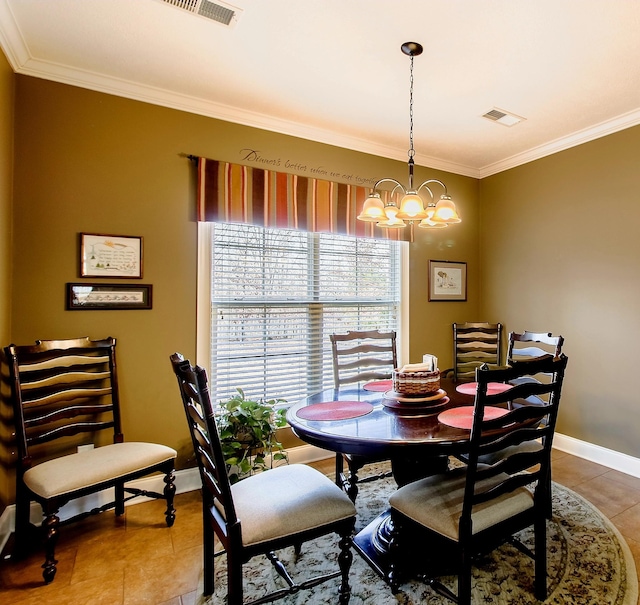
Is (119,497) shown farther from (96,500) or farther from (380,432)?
(380,432)

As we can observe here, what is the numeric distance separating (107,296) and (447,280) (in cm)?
313

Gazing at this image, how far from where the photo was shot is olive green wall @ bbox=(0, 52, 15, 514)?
85.4 inches

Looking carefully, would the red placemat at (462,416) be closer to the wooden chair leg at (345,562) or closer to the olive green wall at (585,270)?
the wooden chair leg at (345,562)

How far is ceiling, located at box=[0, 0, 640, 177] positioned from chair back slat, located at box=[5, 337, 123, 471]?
1.70 metres

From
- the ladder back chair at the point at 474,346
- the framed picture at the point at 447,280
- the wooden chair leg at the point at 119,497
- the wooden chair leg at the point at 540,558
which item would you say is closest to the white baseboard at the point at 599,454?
the ladder back chair at the point at 474,346

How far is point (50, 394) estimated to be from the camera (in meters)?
2.32

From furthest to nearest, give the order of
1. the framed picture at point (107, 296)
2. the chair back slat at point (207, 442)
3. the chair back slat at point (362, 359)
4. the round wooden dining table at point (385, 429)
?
1. the chair back slat at point (362, 359)
2. the framed picture at point (107, 296)
3. the round wooden dining table at point (385, 429)
4. the chair back slat at point (207, 442)

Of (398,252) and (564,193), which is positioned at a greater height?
(564,193)

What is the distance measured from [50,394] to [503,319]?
3952 mm

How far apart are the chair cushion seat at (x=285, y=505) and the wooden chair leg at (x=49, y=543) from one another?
929mm

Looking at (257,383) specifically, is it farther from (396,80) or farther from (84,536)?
(396,80)

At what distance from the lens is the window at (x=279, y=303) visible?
9.75 ft

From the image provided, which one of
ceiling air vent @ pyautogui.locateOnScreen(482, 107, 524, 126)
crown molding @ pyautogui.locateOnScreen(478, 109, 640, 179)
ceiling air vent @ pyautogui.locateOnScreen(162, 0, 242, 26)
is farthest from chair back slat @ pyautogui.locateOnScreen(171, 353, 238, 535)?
crown molding @ pyautogui.locateOnScreen(478, 109, 640, 179)

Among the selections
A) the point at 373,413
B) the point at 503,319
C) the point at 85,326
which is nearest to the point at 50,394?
the point at 85,326
